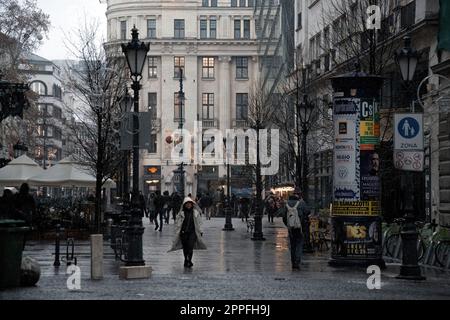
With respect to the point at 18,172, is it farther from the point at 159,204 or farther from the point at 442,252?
the point at 442,252

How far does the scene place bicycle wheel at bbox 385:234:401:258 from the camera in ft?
83.7

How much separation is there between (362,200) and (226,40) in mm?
78237

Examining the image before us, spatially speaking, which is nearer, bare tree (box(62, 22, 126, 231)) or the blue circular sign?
the blue circular sign

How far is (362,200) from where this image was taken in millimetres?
20953

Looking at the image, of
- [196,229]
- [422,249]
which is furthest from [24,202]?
[422,249]

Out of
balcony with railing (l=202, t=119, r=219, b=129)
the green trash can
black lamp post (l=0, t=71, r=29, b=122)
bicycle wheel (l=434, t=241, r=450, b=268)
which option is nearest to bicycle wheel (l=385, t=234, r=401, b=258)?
bicycle wheel (l=434, t=241, r=450, b=268)

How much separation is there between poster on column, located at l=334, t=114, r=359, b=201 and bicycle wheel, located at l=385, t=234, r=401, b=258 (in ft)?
17.0

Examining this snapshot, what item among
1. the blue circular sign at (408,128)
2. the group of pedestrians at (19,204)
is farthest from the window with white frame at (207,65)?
the blue circular sign at (408,128)

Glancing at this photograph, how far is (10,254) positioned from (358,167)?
355 inches

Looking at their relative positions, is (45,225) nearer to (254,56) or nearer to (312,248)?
(312,248)

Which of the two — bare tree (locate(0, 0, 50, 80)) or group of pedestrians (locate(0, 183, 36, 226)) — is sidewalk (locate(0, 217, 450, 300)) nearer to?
group of pedestrians (locate(0, 183, 36, 226))

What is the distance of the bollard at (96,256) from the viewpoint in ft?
58.3

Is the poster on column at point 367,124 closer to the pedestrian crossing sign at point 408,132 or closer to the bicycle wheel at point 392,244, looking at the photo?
the pedestrian crossing sign at point 408,132
